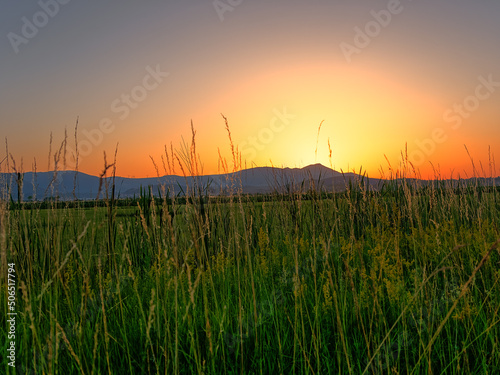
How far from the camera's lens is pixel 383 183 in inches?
284

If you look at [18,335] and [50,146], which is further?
[50,146]

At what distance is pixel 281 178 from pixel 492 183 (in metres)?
4.33

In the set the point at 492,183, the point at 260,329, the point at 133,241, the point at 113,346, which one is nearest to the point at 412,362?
the point at 260,329

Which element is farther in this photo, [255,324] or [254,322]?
[254,322]

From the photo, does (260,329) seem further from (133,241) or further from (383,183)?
(383,183)

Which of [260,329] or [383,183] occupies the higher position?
[383,183]

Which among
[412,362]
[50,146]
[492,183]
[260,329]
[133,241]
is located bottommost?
[412,362]

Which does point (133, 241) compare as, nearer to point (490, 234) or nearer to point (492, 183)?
point (490, 234)

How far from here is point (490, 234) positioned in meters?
4.64

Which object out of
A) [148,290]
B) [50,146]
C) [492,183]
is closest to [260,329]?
[148,290]

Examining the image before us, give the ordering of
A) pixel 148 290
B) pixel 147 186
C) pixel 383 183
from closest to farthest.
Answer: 1. pixel 148 290
2. pixel 147 186
3. pixel 383 183

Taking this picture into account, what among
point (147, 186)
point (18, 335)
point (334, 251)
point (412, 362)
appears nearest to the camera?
point (412, 362)

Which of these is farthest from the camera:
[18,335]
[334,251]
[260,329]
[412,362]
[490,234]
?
[490,234]

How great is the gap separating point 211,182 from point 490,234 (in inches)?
141
